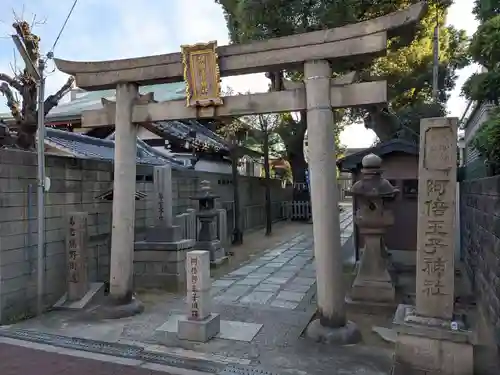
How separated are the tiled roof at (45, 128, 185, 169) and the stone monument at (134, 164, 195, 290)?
2.16m

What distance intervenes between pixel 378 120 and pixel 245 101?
32.5 feet

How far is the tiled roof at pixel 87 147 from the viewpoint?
439 inches

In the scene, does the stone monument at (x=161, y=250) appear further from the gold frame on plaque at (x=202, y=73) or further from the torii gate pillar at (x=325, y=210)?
the torii gate pillar at (x=325, y=210)

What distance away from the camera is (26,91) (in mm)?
8125

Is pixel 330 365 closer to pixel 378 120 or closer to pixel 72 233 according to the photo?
pixel 72 233

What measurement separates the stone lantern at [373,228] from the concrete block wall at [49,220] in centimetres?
545

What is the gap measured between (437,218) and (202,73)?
418 centimetres

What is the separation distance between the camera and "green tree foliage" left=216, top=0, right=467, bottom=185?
41.5 feet

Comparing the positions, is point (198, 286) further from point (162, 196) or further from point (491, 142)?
point (491, 142)

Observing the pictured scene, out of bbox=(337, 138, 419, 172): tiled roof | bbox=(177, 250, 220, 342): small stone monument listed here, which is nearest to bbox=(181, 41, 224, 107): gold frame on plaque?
bbox=(177, 250, 220, 342): small stone monument

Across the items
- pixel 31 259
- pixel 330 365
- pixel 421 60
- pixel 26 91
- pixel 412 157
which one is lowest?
pixel 330 365

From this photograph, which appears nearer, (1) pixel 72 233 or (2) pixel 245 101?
(2) pixel 245 101

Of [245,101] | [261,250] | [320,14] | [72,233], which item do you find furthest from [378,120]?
[72,233]

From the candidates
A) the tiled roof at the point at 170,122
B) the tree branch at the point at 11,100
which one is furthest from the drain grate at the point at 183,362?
the tiled roof at the point at 170,122
